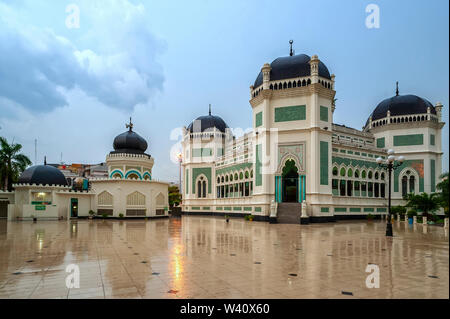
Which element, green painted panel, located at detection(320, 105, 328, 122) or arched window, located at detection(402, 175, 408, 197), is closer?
green painted panel, located at detection(320, 105, 328, 122)

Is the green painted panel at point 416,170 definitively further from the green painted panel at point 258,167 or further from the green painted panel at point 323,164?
the green painted panel at point 258,167

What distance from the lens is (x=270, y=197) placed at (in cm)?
2803

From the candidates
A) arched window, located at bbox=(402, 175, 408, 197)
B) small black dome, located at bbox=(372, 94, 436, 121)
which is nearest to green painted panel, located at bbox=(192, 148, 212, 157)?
small black dome, located at bbox=(372, 94, 436, 121)

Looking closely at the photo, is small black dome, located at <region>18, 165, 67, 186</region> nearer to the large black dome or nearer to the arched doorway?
the arched doorway

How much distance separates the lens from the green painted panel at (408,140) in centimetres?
3497

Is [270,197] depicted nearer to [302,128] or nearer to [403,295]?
[302,128]

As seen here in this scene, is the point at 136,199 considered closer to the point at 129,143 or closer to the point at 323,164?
the point at 129,143

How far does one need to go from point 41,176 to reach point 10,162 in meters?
7.70

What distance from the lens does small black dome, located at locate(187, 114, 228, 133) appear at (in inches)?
1762

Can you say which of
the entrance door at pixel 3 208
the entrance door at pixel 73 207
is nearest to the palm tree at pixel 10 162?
the entrance door at pixel 3 208

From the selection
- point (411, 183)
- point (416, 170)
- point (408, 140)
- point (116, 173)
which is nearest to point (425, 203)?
point (411, 183)

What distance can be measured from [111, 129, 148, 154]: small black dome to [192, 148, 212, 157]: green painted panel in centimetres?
785
